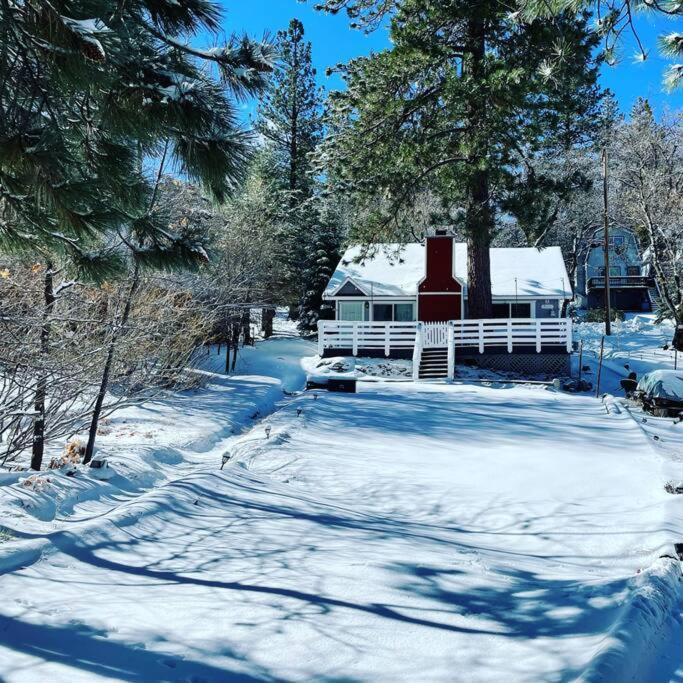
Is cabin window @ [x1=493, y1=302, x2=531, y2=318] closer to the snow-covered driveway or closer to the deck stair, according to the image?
the deck stair

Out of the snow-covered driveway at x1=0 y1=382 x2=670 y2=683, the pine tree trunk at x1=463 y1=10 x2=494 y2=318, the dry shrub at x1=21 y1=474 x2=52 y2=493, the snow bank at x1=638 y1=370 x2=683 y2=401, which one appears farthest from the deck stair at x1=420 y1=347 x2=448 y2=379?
the dry shrub at x1=21 y1=474 x2=52 y2=493

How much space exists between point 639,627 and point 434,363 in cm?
1729

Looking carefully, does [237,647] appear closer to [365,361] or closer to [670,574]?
[670,574]

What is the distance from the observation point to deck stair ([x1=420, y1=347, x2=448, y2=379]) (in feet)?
63.9

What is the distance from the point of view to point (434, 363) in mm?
20250

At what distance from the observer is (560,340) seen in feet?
68.0

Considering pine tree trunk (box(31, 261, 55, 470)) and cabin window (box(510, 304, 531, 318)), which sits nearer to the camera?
pine tree trunk (box(31, 261, 55, 470))

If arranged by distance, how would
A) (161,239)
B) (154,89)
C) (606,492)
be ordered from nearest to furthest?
(154,89) → (161,239) → (606,492)

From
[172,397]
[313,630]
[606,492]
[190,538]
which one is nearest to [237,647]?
[313,630]

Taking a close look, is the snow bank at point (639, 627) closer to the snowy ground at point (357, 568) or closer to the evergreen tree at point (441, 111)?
the snowy ground at point (357, 568)

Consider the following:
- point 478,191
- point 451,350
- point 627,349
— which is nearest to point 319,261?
point 451,350

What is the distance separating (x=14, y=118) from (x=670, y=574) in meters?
4.93

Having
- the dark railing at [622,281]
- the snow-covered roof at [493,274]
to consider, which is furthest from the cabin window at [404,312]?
the dark railing at [622,281]

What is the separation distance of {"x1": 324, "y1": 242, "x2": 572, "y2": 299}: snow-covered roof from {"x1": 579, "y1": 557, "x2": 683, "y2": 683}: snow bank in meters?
19.5
